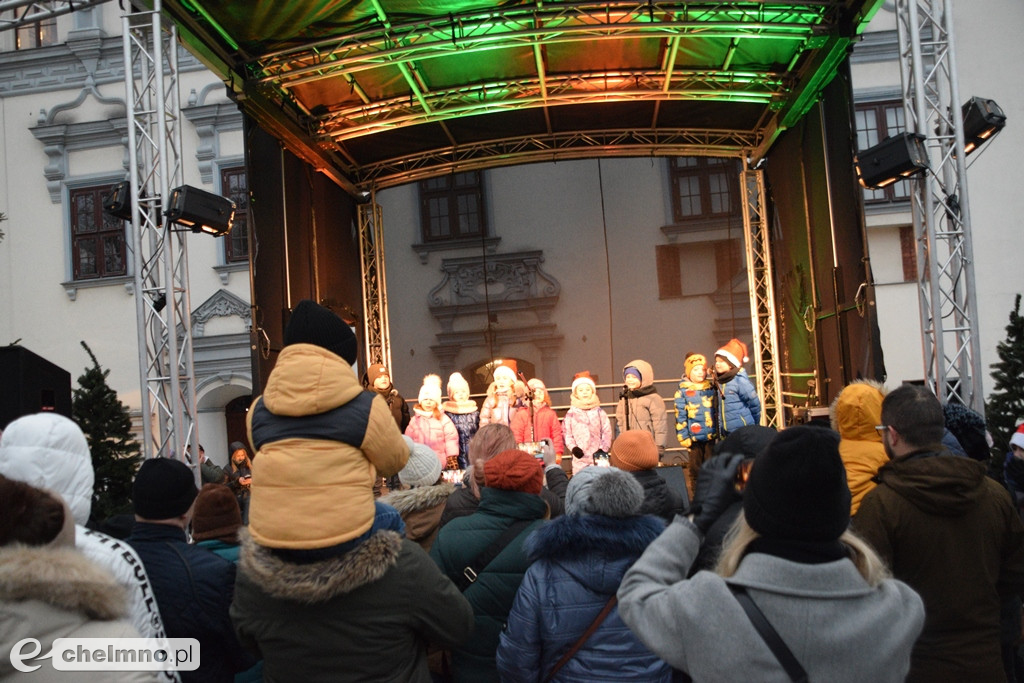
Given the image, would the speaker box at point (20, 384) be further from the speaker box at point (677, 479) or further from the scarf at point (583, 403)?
the scarf at point (583, 403)

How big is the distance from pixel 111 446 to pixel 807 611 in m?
7.87

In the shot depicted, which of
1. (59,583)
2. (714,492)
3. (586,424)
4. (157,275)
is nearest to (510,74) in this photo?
(586,424)

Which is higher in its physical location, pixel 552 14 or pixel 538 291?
pixel 552 14

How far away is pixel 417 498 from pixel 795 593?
193 centimetres

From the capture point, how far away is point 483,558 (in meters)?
2.88

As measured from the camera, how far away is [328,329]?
235cm

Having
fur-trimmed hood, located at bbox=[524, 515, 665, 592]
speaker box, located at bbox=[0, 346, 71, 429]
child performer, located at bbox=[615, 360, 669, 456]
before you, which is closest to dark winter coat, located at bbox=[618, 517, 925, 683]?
fur-trimmed hood, located at bbox=[524, 515, 665, 592]

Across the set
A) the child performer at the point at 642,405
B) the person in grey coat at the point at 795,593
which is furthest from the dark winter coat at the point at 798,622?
the child performer at the point at 642,405

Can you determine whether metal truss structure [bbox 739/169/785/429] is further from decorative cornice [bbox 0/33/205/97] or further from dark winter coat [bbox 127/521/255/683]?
decorative cornice [bbox 0/33/205/97]

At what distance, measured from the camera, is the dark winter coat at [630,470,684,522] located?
3.55 meters

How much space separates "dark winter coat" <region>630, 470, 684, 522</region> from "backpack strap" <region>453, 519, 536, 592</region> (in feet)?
2.78

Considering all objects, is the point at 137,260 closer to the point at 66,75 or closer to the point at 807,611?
the point at 807,611

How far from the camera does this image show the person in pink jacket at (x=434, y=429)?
947 cm

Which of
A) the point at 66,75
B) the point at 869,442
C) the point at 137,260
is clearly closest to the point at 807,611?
the point at 869,442
